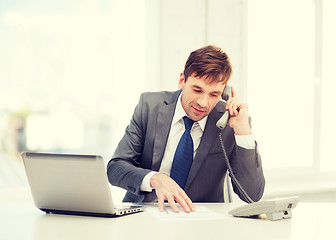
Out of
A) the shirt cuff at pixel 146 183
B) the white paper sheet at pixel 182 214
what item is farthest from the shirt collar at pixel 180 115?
the white paper sheet at pixel 182 214

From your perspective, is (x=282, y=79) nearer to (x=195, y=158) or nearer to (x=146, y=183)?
(x=195, y=158)

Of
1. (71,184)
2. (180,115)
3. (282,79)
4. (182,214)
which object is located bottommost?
(182,214)

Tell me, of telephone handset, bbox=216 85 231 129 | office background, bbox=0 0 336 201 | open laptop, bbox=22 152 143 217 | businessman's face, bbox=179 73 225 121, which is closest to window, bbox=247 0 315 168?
office background, bbox=0 0 336 201

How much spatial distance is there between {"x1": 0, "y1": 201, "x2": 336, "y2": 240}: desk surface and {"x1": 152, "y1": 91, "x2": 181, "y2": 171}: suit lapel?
55 centimetres

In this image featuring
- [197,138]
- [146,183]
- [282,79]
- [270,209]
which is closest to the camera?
[270,209]

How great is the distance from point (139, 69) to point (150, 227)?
1970 mm

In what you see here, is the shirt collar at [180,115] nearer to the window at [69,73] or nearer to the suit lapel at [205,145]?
the suit lapel at [205,145]

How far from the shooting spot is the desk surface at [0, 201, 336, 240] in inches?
46.8

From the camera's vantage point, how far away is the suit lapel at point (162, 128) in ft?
6.72

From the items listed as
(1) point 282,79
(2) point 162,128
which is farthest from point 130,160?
(1) point 282,79

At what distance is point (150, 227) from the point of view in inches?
50.5

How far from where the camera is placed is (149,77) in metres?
3.15

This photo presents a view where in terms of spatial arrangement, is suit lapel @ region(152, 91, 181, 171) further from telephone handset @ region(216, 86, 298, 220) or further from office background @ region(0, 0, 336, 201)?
office background @ region(0, 0, 336, 201)

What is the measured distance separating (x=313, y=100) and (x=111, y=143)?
6.60 feet
